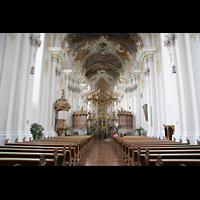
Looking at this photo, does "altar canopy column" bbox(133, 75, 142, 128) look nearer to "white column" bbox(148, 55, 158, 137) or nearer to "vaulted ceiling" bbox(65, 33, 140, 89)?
"vaulted ceiling" bbox(65, 33, 140, 89)

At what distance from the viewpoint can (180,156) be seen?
3.57 meters

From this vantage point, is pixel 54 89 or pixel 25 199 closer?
pixel 25 199

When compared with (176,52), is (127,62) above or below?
above

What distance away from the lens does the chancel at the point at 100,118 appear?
15.6 feet

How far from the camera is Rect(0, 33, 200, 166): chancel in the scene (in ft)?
15.6

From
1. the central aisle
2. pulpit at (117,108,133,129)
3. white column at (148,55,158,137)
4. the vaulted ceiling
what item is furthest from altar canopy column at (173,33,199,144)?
pulpit at (117,108,133,129)

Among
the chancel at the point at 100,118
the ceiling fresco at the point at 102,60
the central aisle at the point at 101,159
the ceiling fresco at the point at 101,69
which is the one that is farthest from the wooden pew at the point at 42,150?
the ceiling fresco at the point at 101,69

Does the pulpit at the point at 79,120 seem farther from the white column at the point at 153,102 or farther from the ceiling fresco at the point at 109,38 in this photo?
the white column at the point at 153,102

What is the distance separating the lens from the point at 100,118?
2709 cm

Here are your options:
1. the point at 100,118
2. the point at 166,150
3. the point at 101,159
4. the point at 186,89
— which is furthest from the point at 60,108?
the point at 100,118

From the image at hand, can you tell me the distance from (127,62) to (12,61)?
1898 cm

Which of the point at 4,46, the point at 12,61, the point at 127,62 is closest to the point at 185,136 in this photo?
the point at 12,61
